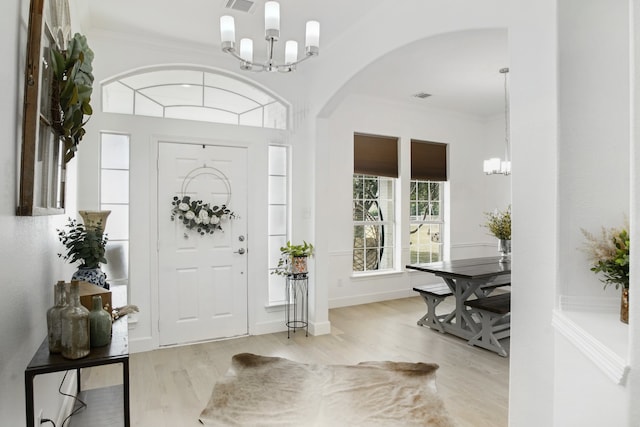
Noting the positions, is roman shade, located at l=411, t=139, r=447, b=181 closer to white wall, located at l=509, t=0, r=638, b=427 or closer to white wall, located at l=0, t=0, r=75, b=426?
white wall, located at l=509, t=0, r=638, b=427

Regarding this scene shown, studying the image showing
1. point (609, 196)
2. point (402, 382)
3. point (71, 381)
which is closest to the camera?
point (609, 196)

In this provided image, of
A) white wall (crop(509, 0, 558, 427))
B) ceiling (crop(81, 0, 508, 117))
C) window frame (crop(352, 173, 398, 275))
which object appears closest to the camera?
white wall (crop(509, 0, 558, 427))

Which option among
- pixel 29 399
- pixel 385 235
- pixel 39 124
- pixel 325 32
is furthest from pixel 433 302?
pixel 39 124

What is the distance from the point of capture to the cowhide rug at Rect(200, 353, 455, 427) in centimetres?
251

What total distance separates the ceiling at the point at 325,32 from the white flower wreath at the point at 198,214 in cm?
158

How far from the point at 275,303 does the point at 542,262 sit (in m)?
3.02

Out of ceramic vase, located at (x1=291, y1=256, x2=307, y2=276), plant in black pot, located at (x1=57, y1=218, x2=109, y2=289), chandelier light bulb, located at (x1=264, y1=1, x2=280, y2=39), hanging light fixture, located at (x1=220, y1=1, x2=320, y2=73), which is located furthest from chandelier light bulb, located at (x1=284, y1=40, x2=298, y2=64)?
ceramic vase, located at (x1=291, y1=256, x2=307, y2=276)

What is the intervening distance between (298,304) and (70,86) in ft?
11.0

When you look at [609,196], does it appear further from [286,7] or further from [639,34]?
[286,7]

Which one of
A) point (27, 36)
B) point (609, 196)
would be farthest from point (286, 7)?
point (609, 196)

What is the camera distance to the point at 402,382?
305 cm

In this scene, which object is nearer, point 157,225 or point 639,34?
point 639,34

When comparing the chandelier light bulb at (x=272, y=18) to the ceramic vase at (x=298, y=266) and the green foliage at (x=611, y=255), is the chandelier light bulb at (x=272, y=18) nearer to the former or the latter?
the green foliage at (x=611, y=255)

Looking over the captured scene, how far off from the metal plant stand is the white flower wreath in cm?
105
